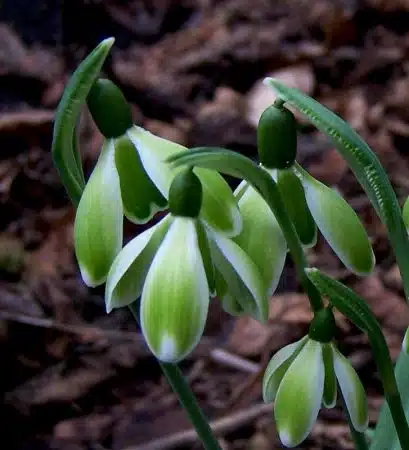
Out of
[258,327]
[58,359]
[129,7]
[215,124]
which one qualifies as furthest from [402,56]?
[58,359]

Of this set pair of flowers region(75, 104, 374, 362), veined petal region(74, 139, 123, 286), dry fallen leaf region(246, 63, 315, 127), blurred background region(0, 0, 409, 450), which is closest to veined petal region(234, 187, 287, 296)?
pair of flowers region(75, 104, 374, 362)

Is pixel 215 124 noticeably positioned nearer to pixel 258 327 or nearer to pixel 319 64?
pixel 319 64

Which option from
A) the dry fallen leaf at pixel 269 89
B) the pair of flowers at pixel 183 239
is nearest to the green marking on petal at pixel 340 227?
the pair of flowers at pixel 183 239

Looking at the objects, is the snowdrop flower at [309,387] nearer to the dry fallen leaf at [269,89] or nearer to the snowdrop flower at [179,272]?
the snowdrop flower at [179,272]

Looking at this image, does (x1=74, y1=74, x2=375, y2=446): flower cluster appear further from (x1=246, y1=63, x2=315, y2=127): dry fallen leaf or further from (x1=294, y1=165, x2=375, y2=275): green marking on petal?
(x1=246, y1=63, x2=315, y2=127): dry fallen leaf

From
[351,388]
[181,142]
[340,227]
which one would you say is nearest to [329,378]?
[351,388]
